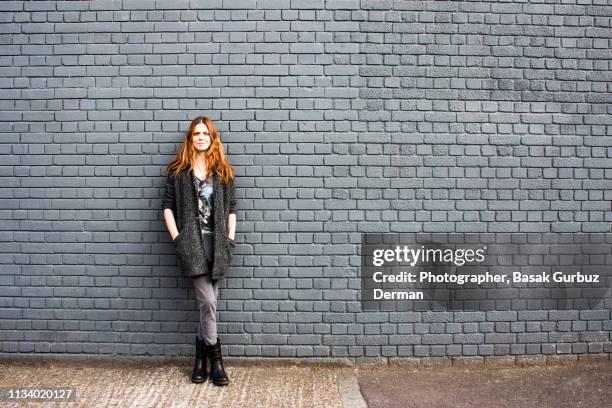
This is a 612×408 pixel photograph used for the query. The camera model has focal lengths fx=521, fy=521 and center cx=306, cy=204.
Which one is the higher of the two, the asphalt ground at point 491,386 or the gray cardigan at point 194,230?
the gray cardigan at point 194,230

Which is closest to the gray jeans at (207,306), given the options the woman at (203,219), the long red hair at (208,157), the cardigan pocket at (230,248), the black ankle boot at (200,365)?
the woman at (203,219)

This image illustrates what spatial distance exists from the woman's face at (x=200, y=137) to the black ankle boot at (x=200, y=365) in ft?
5.23

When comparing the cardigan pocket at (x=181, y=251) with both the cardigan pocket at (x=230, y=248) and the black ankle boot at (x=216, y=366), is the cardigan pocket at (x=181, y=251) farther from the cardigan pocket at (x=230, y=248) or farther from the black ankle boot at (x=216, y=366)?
the black ankle boot at (x=216, y=366)

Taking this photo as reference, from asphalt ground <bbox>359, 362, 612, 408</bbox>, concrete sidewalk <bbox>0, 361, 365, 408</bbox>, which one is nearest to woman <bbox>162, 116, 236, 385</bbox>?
concrete sidewalk <bbox>0, 361, 365, 408</bbox>

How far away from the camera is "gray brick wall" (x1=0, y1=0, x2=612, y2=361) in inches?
179

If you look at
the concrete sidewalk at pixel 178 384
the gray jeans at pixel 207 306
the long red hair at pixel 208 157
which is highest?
the long red hair at pixel 208 157

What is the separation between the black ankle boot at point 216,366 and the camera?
13.8 ft

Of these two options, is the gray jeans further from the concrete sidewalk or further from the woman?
the concrete sidewalk

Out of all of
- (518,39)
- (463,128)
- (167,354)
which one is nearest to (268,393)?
(167,354)

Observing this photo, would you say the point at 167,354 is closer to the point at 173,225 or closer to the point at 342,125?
the point at 173,225

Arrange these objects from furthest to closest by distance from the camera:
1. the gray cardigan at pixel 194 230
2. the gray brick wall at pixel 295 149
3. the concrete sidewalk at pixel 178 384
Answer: the gray brick wall at pixel 295 149 → the gray cardigan at pixel 194 230 → the concrete sidewalk at pixel 178 384

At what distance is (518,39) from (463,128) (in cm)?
92

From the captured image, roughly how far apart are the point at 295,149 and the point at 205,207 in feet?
3.09

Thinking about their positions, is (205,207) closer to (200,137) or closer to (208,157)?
(208,157)
